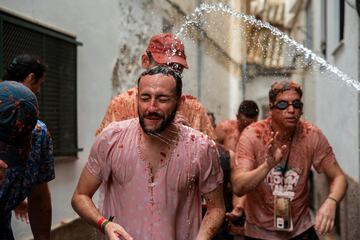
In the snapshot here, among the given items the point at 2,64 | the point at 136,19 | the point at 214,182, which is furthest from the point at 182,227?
the point at 136,19

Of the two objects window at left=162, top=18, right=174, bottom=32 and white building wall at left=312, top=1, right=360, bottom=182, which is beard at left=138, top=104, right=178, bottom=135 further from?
window at left=162, top=18, right=174, bottom=32

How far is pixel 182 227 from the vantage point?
11.2 feet

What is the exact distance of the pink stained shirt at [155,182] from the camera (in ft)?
11.0

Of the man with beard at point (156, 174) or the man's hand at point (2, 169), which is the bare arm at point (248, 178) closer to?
the man with beard at point (156, 174)

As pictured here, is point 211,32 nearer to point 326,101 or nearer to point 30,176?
point 326,101

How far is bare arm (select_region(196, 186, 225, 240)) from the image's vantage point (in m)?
3.33

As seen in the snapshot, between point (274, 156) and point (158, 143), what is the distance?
118 cm

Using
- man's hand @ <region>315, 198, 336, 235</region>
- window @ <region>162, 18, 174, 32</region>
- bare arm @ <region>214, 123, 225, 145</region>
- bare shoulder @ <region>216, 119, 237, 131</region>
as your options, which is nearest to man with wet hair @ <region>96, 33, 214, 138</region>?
man's hand @ <region>315, 198, 336, 235</region>

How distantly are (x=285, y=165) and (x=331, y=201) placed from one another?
57 cm


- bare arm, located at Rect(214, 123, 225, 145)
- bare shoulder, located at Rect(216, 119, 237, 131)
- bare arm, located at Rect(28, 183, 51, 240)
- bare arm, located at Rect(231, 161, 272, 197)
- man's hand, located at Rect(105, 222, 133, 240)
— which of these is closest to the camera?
man's hand, located at Rect(105, 222, 133, 240)

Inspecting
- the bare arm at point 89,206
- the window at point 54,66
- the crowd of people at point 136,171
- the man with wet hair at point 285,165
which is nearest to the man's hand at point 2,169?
the crowd of people at point 136,171

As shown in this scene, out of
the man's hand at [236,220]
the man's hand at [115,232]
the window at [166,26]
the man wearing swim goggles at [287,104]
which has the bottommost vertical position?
the man's hand at [236,220]

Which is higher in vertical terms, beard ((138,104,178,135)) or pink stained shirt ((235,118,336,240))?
beard ((138,104,178,135))

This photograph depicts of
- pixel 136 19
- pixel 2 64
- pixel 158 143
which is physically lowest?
pixel 158 143
